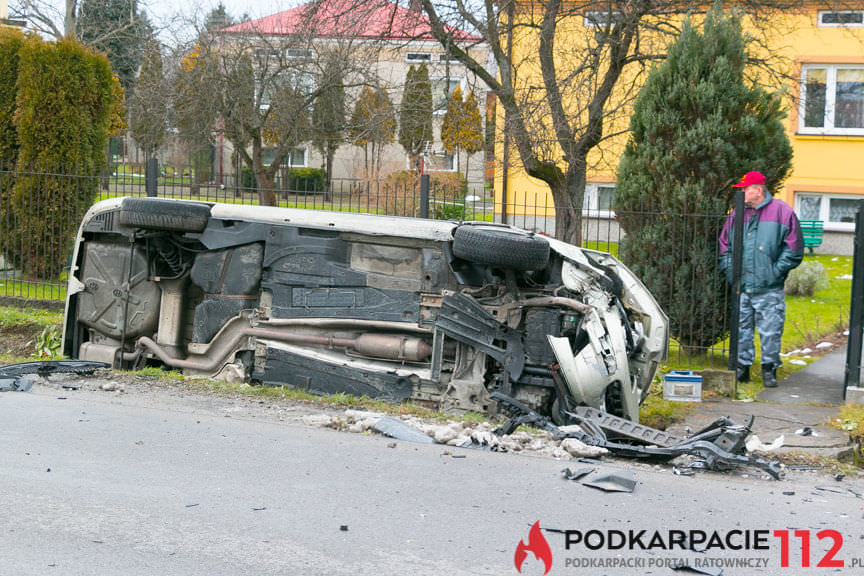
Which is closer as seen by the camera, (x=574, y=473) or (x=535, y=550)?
(x=535, y=550)

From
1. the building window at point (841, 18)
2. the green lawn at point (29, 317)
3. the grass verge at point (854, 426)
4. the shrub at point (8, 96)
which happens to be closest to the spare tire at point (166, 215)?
the green lawn at point (29, 317)

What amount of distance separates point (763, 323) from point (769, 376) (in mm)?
591

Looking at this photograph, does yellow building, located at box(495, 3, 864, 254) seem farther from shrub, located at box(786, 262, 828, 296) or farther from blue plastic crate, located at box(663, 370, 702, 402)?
blue plastic crate, located at box(663, 370, 702, 402)

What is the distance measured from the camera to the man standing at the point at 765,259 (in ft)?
30.5

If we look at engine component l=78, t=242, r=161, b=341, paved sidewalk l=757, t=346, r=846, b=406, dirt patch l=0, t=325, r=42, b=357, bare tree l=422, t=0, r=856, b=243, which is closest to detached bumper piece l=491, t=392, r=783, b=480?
paved sidewalk l=757, t=346, r=846, b=406

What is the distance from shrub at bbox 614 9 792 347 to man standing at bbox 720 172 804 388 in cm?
32

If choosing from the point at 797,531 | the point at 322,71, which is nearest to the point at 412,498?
the point at 797,531

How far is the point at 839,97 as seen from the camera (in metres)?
23.8

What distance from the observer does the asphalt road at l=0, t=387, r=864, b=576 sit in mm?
4094

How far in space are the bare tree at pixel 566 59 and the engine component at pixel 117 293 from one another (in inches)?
256

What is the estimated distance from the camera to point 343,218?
24.9ft

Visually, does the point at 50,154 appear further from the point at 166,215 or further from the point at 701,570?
the point at 701,570

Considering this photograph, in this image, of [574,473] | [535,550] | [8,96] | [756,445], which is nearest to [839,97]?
[8,96]

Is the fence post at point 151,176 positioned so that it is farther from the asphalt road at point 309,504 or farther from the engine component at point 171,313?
the asphalt road at point 309,504
